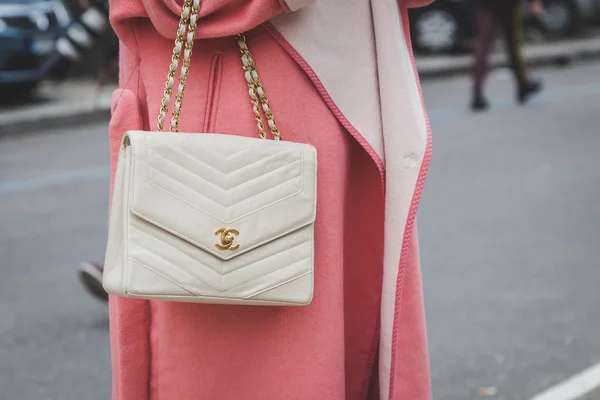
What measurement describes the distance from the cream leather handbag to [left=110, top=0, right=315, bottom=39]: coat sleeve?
2 cm

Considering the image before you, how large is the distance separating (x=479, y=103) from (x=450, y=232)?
182 inches

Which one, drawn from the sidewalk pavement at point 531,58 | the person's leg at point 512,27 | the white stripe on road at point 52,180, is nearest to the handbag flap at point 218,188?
the white stripe on road at point 52,180

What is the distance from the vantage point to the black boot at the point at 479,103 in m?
9.57

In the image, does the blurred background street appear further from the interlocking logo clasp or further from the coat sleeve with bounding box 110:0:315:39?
the coat sleeve with bounding box 110:0:315:39

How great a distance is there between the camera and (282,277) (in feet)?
5.84

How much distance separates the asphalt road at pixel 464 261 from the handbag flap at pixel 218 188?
164 cm

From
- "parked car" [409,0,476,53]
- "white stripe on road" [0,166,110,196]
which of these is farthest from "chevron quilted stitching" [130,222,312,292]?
"parked car" [409,0,476,53]

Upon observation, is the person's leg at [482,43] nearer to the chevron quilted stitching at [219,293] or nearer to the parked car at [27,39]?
the parked car at [27,39]

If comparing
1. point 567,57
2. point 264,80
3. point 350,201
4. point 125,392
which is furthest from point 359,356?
point 567,57

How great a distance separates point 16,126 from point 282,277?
26.0 feet

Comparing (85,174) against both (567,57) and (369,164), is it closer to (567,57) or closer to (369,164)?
(369,164)

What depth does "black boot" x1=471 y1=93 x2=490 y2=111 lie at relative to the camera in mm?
9568

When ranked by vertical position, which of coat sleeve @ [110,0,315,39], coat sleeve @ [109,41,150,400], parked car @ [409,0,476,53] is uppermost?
parked car @ [409,0,476,53]

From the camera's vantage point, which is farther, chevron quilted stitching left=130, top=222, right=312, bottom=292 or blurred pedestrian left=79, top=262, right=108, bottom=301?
blurred pedestrian left=79, top=262, right=108, bottom=301
